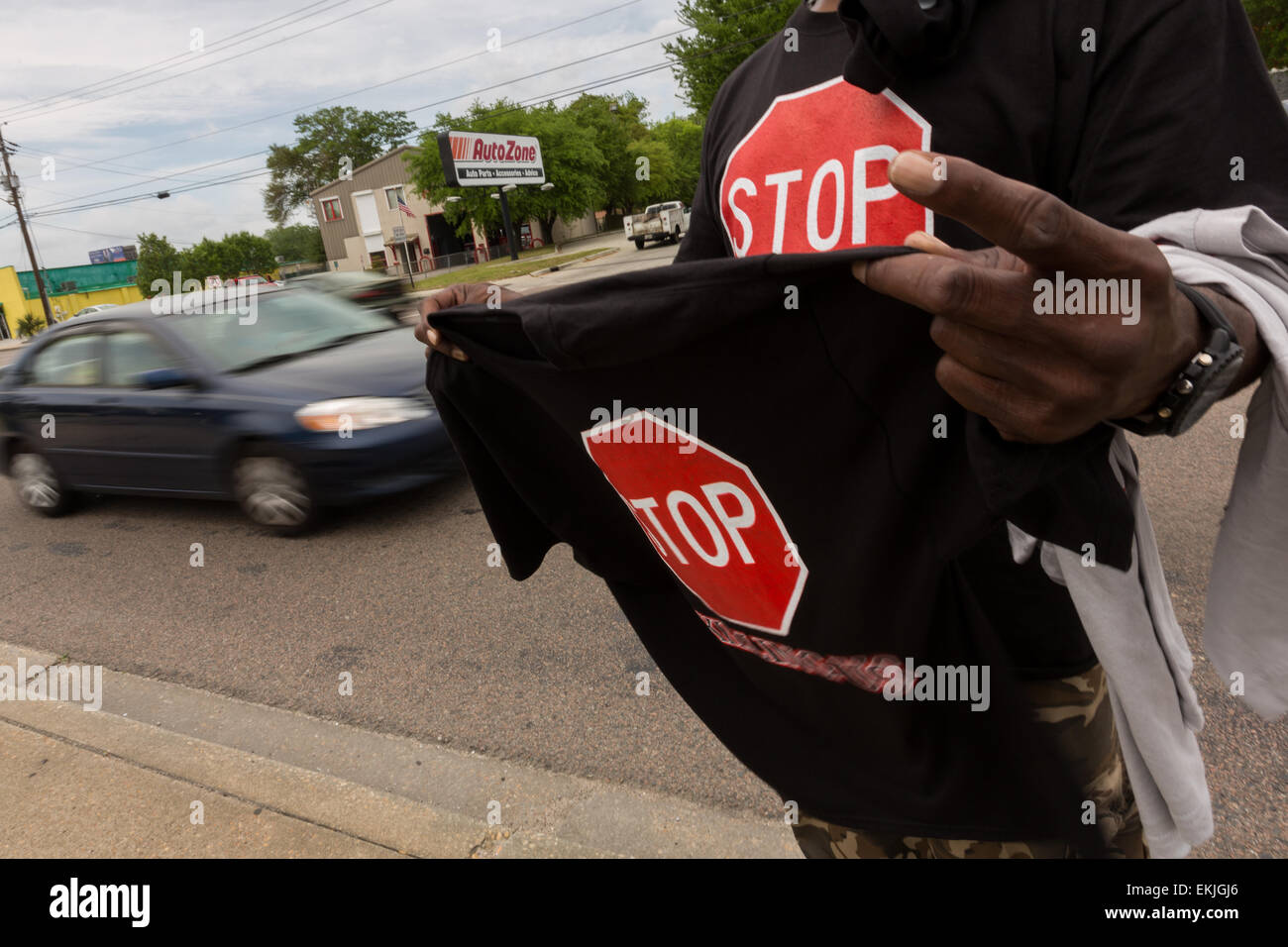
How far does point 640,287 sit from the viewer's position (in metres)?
0.96

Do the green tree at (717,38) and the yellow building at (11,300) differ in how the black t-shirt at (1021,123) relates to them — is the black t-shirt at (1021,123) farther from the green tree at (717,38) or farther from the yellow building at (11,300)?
the yellow building at (11,300)

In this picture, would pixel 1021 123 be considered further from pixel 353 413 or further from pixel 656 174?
pixel 656 174

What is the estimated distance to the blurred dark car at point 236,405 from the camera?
5.08 meters

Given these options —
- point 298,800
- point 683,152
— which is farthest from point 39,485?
point 683,152

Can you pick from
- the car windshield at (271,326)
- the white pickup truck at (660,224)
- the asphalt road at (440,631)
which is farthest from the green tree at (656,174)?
the asphalt road at (440,631)

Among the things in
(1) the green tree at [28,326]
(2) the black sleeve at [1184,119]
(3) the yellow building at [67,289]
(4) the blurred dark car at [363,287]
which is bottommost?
(2) the black sleeve at [1184,119]

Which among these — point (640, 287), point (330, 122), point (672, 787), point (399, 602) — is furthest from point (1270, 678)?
→ point (330, 122)

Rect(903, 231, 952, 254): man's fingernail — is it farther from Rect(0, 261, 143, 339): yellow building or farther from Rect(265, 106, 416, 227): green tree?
Rect(265, 106, 416, 227): green tree

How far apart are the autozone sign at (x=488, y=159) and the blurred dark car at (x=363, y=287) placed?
27.6 m

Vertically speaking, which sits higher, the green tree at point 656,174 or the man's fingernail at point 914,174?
the green tree at point 656,174

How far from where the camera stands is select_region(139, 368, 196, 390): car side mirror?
5391mm

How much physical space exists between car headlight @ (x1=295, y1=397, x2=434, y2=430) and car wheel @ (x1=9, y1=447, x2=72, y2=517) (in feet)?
9.67

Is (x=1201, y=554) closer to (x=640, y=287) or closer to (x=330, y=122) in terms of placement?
(x=640, y=287)

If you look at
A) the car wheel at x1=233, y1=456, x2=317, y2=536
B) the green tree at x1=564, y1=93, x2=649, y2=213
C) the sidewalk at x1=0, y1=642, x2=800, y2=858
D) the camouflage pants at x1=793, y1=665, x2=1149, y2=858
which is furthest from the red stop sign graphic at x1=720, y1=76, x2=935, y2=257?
the green tree at x1=564, y1=93, x2=649, y2=213
